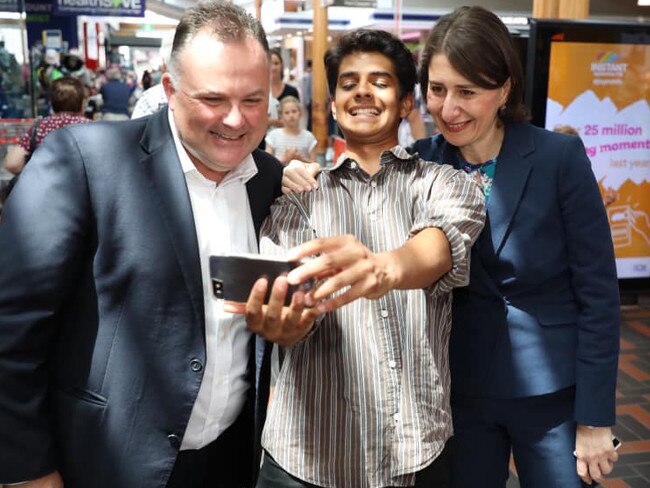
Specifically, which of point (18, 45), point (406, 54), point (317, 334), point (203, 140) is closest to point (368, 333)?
point (317, 334)

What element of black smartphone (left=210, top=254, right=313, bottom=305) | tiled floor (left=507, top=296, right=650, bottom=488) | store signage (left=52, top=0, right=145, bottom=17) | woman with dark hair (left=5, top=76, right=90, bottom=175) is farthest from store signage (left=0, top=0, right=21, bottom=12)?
black smartphone (left=210, top=254, right=313, bottom=305)

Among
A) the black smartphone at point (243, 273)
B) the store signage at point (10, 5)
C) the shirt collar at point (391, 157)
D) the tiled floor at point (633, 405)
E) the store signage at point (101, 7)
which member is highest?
the store signage at point (101, 7)

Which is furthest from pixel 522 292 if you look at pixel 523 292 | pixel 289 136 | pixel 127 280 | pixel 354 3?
pixel 354 3

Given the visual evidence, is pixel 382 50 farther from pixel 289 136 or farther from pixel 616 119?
pixel 289 136

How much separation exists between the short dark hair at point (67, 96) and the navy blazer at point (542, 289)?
3.97 metres

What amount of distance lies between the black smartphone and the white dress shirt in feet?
1.02

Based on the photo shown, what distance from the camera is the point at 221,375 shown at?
1853mm

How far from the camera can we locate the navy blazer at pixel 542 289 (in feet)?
6.55

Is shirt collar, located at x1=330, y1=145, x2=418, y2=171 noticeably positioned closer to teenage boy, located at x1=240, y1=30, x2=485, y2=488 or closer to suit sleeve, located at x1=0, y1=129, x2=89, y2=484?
teenage boy, located at x1=240, y1=30, x2=485, y2=488

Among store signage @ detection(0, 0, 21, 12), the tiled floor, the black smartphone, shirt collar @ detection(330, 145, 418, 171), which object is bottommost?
the tiled floor

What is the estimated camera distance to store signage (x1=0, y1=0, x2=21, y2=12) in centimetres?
904

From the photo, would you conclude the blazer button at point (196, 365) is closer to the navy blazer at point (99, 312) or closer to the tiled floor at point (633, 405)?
the navy blazer at point (99, 312)

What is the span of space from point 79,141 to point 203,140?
300 millimetres

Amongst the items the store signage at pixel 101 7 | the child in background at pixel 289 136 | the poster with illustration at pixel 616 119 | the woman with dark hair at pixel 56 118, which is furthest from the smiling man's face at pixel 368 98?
the store signage at pixel 101 7
